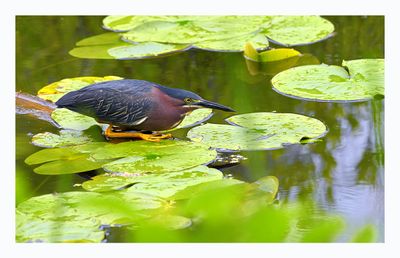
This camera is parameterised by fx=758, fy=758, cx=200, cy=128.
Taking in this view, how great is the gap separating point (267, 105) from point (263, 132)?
531mm

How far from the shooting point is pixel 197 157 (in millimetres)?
4168

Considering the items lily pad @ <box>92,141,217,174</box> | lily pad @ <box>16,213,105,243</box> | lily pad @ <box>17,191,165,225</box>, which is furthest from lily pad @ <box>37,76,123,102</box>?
lily pad @ <box>16,213,105,243</box>

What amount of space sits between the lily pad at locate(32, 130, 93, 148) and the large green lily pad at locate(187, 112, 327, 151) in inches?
25.7

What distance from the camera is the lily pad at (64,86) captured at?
5203 millimetres

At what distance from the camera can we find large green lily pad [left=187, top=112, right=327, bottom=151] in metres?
4.38

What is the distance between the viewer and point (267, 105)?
5023 mm

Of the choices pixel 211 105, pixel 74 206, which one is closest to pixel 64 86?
pixel 211 105

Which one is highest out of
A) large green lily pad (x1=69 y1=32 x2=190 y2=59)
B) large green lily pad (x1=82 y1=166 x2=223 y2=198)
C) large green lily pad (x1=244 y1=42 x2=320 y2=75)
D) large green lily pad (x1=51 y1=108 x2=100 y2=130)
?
large green lily pad (x1=69 y1=32 x2=190 y2=59)

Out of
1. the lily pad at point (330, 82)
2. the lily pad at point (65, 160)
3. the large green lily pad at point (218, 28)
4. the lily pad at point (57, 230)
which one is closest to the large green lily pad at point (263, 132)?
the lily pad at point (330, 82)

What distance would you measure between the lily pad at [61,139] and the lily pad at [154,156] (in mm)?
241

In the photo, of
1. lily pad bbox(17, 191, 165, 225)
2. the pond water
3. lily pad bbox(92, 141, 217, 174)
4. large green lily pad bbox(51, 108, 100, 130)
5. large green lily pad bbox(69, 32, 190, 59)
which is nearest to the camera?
lily pad bbox(17, 191, 165, 225)

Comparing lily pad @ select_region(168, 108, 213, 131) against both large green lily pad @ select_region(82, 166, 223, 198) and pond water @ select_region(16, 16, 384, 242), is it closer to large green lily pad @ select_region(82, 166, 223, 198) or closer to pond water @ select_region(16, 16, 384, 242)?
pond water @ select_region(16, 16, 384, 242)

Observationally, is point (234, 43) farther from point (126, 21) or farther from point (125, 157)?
point (125, 157)

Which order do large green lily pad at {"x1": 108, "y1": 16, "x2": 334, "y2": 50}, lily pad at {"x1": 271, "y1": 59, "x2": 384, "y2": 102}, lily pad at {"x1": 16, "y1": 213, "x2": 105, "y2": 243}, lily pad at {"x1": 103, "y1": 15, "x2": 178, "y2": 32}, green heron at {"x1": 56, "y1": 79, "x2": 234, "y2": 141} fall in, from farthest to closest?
1. lily pad at {"x1": 103, "y1": 15, "x2": 178, "y2": 32}
2. large green lily pad at {"x1": 108, "y1": 16, "x2": 334, "y2": 50}
3. lily pad at {"x1": 271, "y1": 59, "x2": 384, "y2": 102}
4. green heron at {"x1": 56, "y1": 79, "x2": 234, "y2": 141}
5. lily pad at {"x1": 16, "y1": 213, "x2": 105, "y2": 243}
